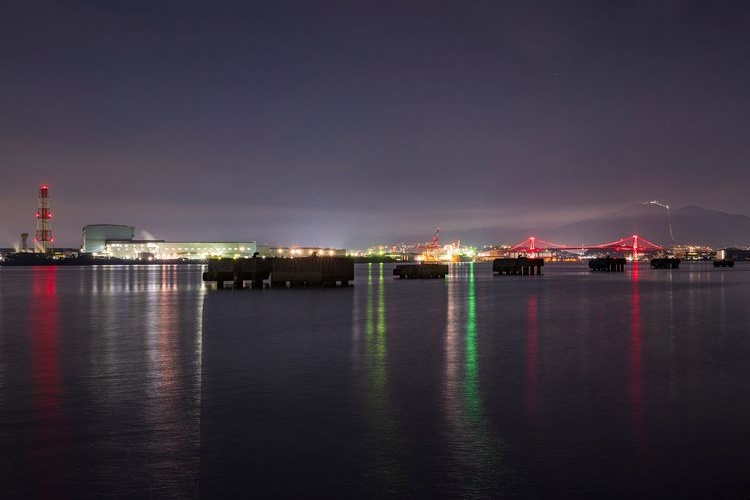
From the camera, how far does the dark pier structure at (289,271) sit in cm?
5472

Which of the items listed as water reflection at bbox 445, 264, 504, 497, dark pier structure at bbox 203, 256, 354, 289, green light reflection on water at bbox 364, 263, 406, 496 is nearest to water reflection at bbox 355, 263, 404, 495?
green light reflection on water at bbox 364, 263, 406, 496

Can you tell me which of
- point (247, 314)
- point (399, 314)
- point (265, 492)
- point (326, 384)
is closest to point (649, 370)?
point (326, 384)


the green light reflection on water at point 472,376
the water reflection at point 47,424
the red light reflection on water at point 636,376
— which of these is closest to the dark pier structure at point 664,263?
the red light reflection on water at point 636,376

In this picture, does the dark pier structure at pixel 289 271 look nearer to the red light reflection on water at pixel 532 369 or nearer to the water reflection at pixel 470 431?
the red light reflection on water at pixel 532 369

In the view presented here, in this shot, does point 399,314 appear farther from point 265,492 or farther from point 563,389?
point 265,492

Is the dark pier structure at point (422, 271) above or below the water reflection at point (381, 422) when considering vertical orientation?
above

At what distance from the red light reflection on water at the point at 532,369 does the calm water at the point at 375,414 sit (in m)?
0.08

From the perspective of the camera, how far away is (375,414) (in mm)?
9414

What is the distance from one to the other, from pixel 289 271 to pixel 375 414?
47172 millimetres

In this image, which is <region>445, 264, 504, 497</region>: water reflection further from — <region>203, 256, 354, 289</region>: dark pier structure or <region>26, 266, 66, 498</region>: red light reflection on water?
<region>203, 256, 354, 289</region>: dark pier structure

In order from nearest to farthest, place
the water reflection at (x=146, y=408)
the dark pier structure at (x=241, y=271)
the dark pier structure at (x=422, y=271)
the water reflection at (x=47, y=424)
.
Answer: the water reflection at (x=47, y=424), the water reflection at (x=146, y=408), the dark pier structure at (x=241, y=271), the dark pier structure at (x=422, y=271)

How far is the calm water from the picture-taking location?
6559 millimetres

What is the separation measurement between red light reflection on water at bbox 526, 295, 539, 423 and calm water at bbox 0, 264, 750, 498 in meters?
0.08

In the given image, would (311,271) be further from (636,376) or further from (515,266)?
(515,266)
